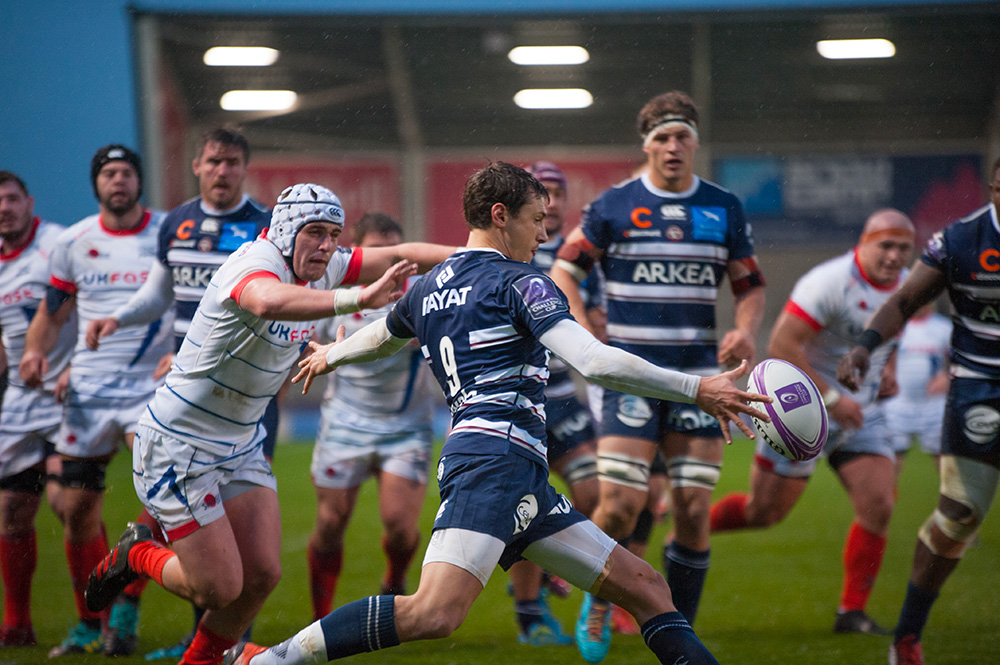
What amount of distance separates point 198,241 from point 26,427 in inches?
64.2

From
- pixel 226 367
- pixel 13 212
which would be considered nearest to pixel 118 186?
pixel 13 212

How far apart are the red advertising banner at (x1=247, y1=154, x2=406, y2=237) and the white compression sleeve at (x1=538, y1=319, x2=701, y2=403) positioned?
1613 cm

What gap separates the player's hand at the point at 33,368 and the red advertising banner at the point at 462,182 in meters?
14.4

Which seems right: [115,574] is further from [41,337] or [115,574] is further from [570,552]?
[570,552]

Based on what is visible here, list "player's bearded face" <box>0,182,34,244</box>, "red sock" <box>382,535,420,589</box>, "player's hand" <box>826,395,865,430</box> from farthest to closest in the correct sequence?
1. "player's bearded face" <box>0,182,34,244</box>
2. "red sock" <box>382,535,420,589</box>
3. "player's hand" <box>826,395,865,430</box>

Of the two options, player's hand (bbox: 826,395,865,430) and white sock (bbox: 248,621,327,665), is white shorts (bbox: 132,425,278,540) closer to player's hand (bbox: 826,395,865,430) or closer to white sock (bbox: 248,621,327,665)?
white sock (bbox: 248,621,327,665)

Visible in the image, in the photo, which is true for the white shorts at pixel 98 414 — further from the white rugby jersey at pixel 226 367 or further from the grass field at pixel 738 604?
the white rugby jersey at pixel 226 367

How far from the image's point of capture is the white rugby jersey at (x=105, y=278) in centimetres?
542

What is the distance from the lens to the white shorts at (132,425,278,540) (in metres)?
3.76

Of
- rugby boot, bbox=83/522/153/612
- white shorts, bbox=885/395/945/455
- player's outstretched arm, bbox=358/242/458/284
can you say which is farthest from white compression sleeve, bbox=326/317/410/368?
white shorts, bbox=885/395/945/455

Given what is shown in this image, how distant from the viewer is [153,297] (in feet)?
16.5

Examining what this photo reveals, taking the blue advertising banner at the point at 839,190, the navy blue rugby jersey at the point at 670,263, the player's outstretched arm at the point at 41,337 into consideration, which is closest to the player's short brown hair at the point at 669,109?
the navy blue rugby jersey at the point at 670,263

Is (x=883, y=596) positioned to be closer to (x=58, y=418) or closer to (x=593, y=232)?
(x=593, y=232)

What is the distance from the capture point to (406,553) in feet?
17.3
